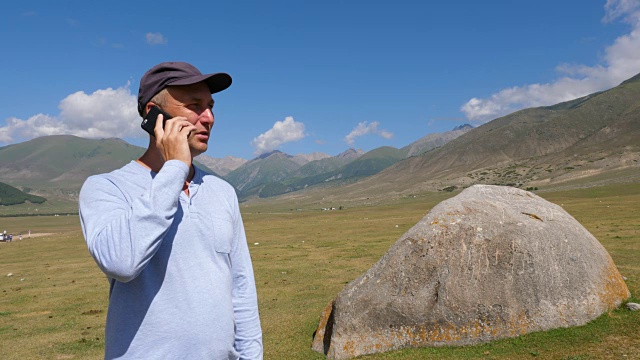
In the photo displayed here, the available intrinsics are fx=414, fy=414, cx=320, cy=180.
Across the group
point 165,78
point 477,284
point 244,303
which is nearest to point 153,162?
point 165,78

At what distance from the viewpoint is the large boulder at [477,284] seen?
1121 centimetres

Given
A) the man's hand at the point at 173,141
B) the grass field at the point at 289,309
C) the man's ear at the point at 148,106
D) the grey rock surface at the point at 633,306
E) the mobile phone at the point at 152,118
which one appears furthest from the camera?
the grey rock surface at the point at 633,306

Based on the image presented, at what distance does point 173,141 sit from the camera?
312cm

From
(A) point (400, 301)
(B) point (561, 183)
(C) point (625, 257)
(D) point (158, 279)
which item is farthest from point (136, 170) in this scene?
(B) point (561, 183)

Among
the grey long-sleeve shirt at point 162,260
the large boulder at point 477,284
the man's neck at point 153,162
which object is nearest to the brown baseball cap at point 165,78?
the man's neck at point 153,162

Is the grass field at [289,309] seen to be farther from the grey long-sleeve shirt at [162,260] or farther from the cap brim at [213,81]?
the cap brim at [213,81]

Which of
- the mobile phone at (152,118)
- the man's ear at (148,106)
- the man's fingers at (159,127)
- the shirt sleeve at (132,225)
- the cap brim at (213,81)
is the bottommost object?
the shirt sleeve at (132,225)

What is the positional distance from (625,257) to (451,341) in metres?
15.5

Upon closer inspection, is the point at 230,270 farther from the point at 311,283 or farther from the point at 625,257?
the point at 625,257

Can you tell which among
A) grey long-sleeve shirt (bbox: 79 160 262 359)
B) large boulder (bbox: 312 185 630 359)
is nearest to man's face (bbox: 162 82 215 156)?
grey long-sleeve shirt (bbox: 79 160 262 359)

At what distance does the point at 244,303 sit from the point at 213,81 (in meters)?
2.05

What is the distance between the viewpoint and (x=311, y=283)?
23.7 m

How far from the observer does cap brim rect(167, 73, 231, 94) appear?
3.37 meters

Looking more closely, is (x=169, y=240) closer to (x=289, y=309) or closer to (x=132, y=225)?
(x=132, y=225)
